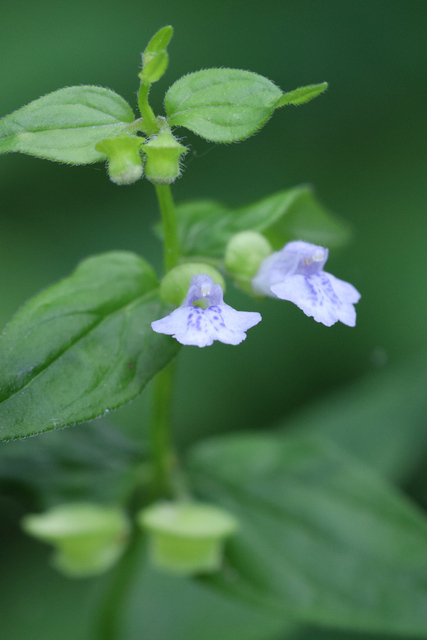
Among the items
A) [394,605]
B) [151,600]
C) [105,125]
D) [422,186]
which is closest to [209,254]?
[105,125]

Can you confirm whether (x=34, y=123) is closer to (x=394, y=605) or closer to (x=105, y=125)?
(x=105, y=125)

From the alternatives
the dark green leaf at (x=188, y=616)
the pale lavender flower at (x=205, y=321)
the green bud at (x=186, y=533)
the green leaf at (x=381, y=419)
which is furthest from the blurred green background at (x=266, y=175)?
the pale lavender flower at (x=205, y=321)

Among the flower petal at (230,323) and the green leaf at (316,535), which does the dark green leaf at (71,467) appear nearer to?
the green leaf at (316,535)

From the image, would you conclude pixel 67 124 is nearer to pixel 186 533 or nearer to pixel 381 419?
pixel 186 533

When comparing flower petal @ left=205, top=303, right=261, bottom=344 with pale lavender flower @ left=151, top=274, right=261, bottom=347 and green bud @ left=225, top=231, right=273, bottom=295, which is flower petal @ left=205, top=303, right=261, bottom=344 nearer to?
pale lavender flower @ left=151, top=274, right=261, bottom=347

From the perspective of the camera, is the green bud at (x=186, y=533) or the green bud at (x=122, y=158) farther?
the green bud at (x=186, y=533)

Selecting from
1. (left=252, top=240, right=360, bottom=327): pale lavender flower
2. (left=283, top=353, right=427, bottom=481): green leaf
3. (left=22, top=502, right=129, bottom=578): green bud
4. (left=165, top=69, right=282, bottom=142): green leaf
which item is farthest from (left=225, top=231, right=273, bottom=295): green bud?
(left=283, top=353, right=427, bottom=481): green leaf
